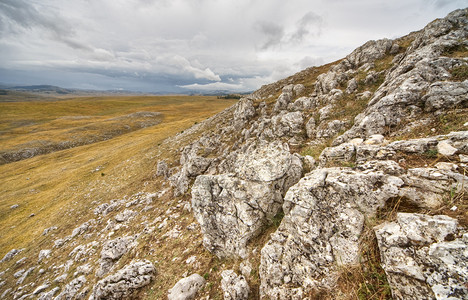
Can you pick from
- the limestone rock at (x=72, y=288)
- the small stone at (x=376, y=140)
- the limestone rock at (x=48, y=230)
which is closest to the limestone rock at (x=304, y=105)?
the small stone at (x=376, y=140)

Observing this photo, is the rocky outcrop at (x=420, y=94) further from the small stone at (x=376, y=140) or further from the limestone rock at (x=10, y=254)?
the limestone rock at (x=10, y=254)

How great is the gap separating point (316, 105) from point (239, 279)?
2138 centimetres

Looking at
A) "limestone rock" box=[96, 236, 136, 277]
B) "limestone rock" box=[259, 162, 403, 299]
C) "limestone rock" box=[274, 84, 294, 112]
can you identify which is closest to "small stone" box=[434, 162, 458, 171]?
"limestone rock" box=[259, 162, 403, 299]

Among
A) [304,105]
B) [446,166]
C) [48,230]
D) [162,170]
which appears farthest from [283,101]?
[48,230]

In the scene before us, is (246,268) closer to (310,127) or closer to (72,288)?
(72,288)

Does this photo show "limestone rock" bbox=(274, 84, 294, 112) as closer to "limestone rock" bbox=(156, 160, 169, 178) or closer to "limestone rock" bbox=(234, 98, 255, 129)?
"limestone rock" bbox=(234, 98, 255, 129)

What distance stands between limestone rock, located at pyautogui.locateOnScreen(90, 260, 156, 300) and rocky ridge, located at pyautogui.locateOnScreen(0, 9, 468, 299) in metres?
0.06

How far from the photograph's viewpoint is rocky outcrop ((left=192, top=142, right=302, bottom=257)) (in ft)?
33.3

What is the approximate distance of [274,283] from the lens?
7625 millimetres

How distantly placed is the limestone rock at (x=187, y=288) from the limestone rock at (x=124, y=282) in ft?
7.01

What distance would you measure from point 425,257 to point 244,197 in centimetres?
713

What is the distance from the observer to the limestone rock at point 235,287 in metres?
8.20

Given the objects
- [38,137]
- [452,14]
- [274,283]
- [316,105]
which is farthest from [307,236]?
[38,137]

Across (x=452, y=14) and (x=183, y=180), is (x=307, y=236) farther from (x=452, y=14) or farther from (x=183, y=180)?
(x=452, y=14)
